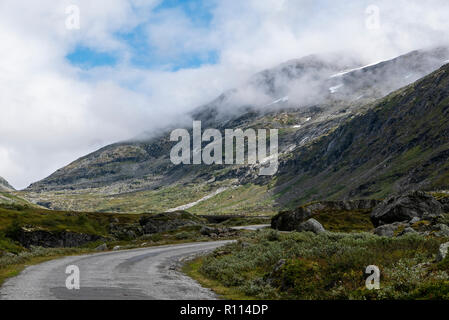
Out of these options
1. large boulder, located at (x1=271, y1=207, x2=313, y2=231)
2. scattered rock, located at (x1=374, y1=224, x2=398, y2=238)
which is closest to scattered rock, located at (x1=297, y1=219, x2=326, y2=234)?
scattered rock, located at (x1=374, y1=224, x2=398, y2=238)

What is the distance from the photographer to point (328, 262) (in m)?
20.8

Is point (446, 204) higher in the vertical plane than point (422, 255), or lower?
higher

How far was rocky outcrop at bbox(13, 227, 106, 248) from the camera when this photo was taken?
201ft

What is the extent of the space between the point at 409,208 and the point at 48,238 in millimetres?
53838

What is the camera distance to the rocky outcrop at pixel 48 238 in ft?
201

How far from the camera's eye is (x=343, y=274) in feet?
59.6

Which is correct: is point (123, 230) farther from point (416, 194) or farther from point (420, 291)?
point (420, 291)

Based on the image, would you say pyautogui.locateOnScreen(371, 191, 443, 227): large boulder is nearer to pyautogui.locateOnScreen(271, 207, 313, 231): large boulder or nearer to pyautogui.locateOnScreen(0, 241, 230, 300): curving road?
pyautogui.locateOnScreen(271, 207, 313, 231): large boulder

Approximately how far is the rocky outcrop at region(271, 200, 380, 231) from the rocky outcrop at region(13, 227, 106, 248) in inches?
1380

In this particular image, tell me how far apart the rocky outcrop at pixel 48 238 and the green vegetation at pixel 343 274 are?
43787 millimetres

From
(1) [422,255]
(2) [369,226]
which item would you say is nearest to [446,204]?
(2) [369,226]
